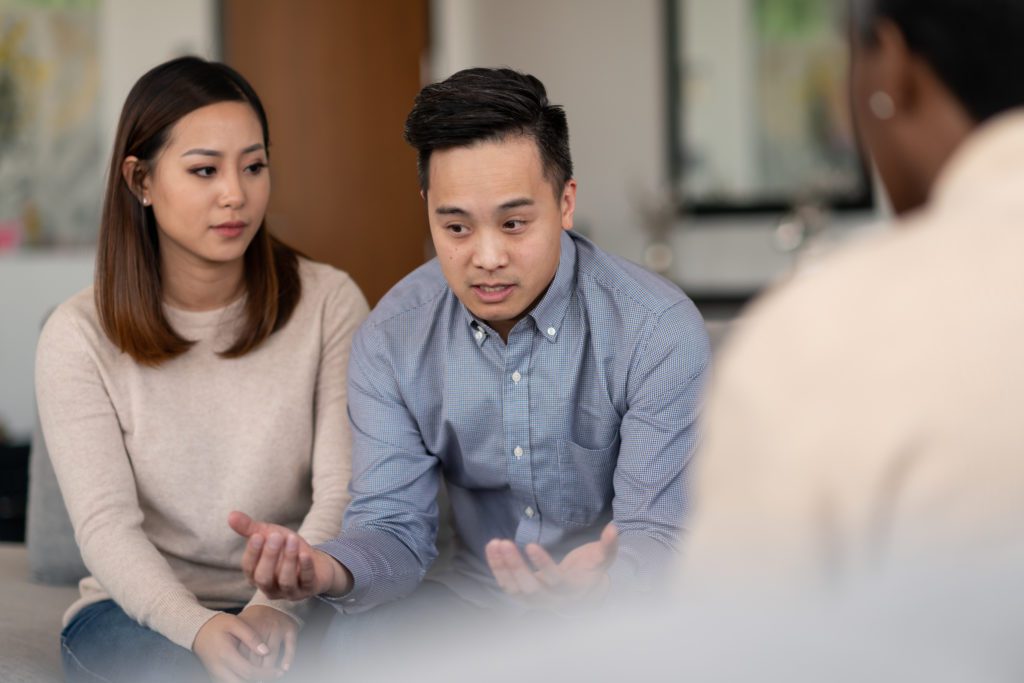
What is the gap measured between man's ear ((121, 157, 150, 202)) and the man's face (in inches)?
22.1

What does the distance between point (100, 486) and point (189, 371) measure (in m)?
0.26

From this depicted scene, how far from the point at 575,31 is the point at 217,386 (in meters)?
3.82

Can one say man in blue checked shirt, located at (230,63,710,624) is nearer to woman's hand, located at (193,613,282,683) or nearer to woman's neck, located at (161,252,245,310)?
woman's hand, located at (193,613,282,683)

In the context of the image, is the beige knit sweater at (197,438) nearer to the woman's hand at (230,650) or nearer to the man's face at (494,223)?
the woman's hand at (230,650)

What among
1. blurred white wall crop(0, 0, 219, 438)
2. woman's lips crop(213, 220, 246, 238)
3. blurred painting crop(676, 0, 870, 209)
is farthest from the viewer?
blurred painting crop(676, 0, 870, 209)

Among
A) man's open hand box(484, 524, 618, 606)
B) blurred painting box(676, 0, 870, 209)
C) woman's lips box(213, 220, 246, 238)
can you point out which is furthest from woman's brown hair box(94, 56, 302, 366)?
blurred painting box(676, 0, 870, 209)

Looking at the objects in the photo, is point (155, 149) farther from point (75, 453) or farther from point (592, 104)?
point (592, 104)

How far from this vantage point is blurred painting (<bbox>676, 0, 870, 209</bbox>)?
17.0 feet

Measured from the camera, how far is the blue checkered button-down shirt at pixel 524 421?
6.13 feet

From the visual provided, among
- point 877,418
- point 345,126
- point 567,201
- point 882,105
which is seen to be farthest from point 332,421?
point 345,126

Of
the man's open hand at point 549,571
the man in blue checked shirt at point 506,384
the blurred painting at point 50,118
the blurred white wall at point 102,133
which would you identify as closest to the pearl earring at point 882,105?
→ the man's open hand at point 549,571

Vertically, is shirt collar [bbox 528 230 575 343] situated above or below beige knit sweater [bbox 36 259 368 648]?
above

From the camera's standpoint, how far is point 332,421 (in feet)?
7.11

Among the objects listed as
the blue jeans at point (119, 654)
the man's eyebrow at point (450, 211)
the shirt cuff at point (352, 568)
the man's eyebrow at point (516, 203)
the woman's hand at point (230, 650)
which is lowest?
the blue jeans at point (119, 654)
